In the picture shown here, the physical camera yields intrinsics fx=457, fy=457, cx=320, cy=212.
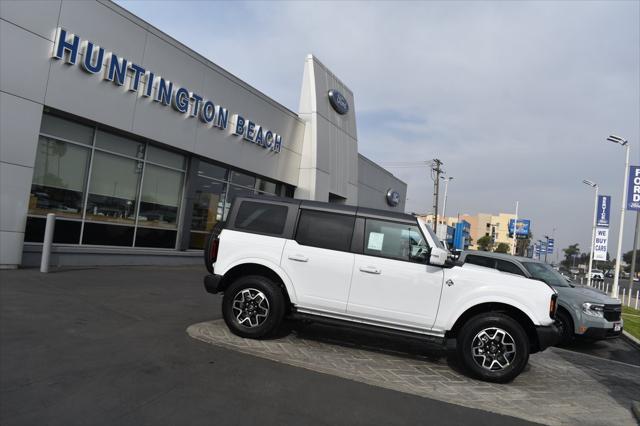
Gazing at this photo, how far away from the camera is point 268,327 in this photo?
609cm

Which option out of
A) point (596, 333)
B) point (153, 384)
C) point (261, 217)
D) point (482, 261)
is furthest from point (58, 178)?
point (596, 333)

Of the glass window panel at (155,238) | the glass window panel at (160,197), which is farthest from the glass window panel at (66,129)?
the glass window panel at (155,238)

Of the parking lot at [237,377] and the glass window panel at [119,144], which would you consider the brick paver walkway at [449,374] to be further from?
the glass window panel at [119,144]

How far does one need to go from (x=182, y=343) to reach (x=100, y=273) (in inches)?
240

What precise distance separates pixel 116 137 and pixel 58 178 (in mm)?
2070

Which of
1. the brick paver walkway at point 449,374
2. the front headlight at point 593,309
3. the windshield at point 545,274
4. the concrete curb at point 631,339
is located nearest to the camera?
the brick paver walkway at point 449,374

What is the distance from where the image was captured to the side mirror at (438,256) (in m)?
5.46

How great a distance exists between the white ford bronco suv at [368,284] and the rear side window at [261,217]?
0.6 inches

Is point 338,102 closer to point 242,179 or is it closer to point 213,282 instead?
point 242,179

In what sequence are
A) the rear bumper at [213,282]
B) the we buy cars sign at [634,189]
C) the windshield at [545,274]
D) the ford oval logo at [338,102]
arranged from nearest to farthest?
the rear bumper at [213,282], the windshield at [545,274], the we buy cars sign at [634,189], the ford oval logo at [338,102]

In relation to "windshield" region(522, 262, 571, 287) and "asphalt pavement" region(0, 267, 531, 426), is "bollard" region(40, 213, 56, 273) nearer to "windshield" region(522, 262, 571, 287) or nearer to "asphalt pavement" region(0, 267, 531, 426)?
"asphalt pavement" region(0, 267, 531, 426)

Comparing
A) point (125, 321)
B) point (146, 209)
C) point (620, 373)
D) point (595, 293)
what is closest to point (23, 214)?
point (146, 209)

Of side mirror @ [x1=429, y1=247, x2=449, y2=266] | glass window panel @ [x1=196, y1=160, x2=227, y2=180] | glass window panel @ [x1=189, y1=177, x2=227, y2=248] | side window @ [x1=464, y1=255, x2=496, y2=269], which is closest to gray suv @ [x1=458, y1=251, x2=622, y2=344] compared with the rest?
side window @ [x1=464, y1=255, x2=496, y2=269]

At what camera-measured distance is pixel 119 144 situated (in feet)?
42.0
